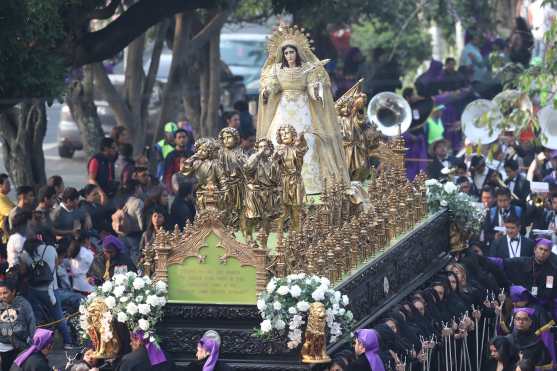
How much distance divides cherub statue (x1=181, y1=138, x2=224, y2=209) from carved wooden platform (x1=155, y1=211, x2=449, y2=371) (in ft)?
3.79

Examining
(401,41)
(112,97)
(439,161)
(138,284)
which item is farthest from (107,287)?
(401,41)

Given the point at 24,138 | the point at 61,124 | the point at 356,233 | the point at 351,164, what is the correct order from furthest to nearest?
1. the point at 61,124
2. the point at 24,138
3. the point at 351,164
4. the point at 356,233

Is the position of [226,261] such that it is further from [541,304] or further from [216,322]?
[541,304]

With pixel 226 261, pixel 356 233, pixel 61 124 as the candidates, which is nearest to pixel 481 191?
pixel 356 233

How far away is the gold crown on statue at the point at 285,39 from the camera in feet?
65.5

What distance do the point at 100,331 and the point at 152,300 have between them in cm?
52

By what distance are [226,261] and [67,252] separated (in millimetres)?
4009

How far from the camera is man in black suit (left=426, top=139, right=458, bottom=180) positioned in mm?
25969

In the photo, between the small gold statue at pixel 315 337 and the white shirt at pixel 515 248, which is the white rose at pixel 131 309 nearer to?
the small gold statue at pixel 315 337

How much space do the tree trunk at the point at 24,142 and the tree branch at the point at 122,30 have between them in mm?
2325

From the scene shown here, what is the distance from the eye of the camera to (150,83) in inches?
1125

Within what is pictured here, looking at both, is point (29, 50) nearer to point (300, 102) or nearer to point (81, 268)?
point (81, 268)

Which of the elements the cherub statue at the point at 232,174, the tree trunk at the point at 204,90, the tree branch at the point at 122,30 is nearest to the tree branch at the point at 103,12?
the tree branch at the point at 122,30

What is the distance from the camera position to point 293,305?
1535 centimetres
